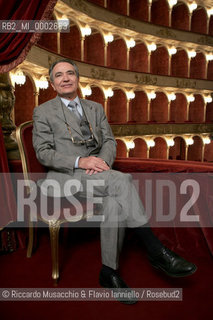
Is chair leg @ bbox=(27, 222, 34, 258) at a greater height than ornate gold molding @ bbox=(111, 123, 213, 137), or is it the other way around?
ornate gold molding @ bbox=(111, 123, 213, 137)

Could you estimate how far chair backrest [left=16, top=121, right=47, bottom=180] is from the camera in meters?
2.41

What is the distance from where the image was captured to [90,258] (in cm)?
249

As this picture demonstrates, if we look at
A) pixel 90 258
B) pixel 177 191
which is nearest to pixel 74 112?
pixel 177 191

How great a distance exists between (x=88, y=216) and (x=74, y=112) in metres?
0.91

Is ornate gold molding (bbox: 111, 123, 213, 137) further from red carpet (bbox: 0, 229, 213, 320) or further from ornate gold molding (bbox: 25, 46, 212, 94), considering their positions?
red carpet (bbox: 0, 229, 213, 320)

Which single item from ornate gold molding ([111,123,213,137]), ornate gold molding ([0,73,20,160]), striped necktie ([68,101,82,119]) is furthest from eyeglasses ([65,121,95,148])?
ornate gold molding ([111,123,213,137])

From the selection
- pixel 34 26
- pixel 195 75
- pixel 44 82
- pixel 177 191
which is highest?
pixel 195 75

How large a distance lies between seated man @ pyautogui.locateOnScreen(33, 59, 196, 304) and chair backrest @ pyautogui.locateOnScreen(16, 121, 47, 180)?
0.16 m

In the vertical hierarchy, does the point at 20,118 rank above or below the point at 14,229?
above

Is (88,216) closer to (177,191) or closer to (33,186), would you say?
(33,186)

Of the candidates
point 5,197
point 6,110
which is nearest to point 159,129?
point 6,110

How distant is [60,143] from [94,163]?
1.32ft

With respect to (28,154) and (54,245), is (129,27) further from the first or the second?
(54,245)

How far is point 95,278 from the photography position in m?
2.17
